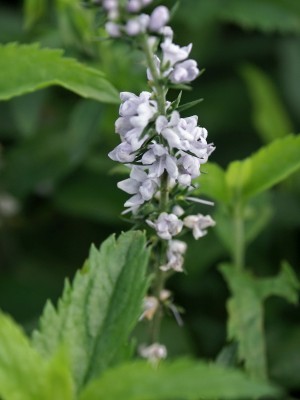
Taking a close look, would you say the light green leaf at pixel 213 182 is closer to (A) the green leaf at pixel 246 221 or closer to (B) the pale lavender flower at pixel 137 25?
(A) the green leaf at pixel 246 221

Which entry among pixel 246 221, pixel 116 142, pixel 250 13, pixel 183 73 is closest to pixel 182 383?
pixel 183 73

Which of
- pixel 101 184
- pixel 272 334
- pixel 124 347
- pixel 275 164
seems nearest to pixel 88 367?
pixel 124 347

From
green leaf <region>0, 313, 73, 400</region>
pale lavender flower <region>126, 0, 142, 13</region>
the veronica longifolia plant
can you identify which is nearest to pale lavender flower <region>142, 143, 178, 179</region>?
the veronica longifolia plant

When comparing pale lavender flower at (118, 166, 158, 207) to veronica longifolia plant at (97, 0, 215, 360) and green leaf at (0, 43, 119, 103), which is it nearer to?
veronica longifolia plant at (97, 0, 215, 360)

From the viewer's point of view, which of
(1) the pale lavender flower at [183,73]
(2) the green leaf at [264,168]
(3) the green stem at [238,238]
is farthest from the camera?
(3) the green stem at [238,238]

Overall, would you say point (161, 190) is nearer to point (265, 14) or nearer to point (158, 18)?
point (158, 18)

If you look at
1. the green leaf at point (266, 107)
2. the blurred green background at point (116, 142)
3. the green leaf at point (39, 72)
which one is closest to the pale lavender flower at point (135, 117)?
the green leaf at point (39, 72)
